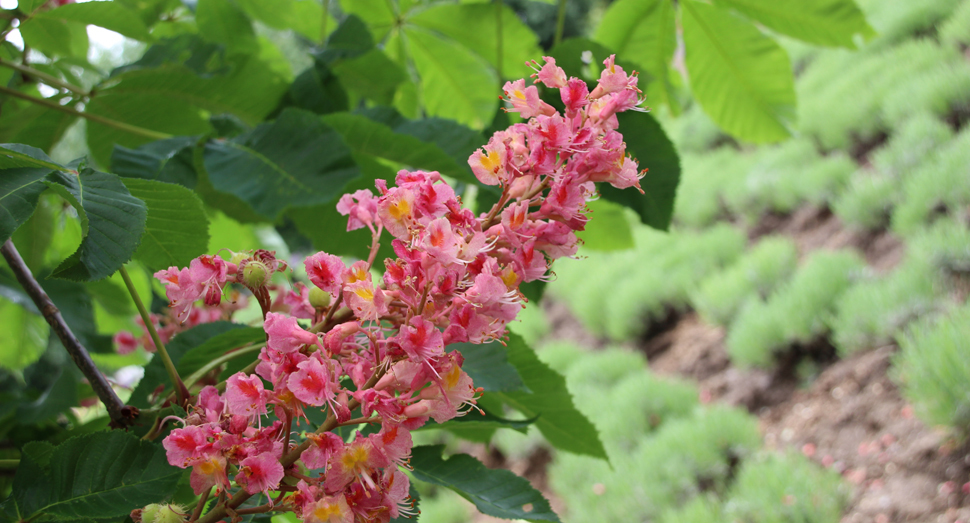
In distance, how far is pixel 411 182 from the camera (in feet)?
1.12

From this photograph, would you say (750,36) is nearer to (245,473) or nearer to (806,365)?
(245,473)

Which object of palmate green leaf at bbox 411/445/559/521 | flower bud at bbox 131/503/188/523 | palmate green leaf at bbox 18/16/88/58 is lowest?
palmate green leaf at bbox 411/445/559/521

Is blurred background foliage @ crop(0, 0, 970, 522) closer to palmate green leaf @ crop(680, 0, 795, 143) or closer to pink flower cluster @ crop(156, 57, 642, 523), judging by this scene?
palmate green leaf @ crop(680, 0, 795, 143)

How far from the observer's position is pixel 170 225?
418mm

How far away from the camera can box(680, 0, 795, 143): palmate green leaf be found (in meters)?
0.84

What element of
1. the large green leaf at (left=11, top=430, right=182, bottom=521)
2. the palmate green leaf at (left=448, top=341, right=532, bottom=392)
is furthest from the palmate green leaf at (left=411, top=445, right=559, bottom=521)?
the large green leaf at (left=11, top=430, right=182, bottom=521)

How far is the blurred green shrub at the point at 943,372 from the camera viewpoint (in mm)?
1600

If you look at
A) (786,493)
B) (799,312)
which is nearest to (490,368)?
(786,493)

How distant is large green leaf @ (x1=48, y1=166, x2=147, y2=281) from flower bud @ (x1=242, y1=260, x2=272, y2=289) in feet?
0.17

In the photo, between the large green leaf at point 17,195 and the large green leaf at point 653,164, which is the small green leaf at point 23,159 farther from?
the large green leaf at point 653,164

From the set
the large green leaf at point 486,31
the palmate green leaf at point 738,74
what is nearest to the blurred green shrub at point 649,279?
the palmate green leaf at point 738,74

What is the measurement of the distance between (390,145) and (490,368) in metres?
0.24

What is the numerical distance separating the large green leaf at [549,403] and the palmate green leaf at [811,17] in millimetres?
554

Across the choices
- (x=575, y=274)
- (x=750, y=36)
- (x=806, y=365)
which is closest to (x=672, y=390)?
(x=806, y=365)
